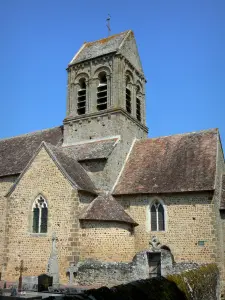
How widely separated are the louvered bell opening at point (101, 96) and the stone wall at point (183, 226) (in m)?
7.79

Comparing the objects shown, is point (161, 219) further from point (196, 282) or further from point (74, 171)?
point (196, 282)

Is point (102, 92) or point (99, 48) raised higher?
point (99, 48)

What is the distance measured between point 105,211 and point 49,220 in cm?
313

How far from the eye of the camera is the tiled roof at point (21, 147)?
23.9 meters

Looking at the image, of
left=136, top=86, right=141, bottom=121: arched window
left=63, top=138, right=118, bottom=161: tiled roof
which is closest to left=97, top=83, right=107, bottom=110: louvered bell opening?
left=63, top=138, right=118, bottom=161: tiled roof

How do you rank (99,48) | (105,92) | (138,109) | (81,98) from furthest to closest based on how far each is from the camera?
(138,109), (99,48), (81,98), (105,92)

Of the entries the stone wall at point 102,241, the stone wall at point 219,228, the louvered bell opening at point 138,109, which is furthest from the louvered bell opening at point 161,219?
the louvered bell opening at point 138,109

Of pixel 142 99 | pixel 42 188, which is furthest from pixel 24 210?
pixel 142 99

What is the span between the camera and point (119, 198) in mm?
21266

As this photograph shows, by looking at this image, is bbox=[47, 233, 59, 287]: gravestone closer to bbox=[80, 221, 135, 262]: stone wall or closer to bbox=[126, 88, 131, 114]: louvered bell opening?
bbox=[80, 221, 135, 262]: stone wall

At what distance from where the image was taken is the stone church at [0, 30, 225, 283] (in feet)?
60.6

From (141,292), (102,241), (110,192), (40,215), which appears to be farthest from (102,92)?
(141,292)

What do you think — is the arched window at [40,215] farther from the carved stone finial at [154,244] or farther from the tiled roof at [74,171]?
the carved stone finial at [154,244]

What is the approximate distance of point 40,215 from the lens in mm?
19625
